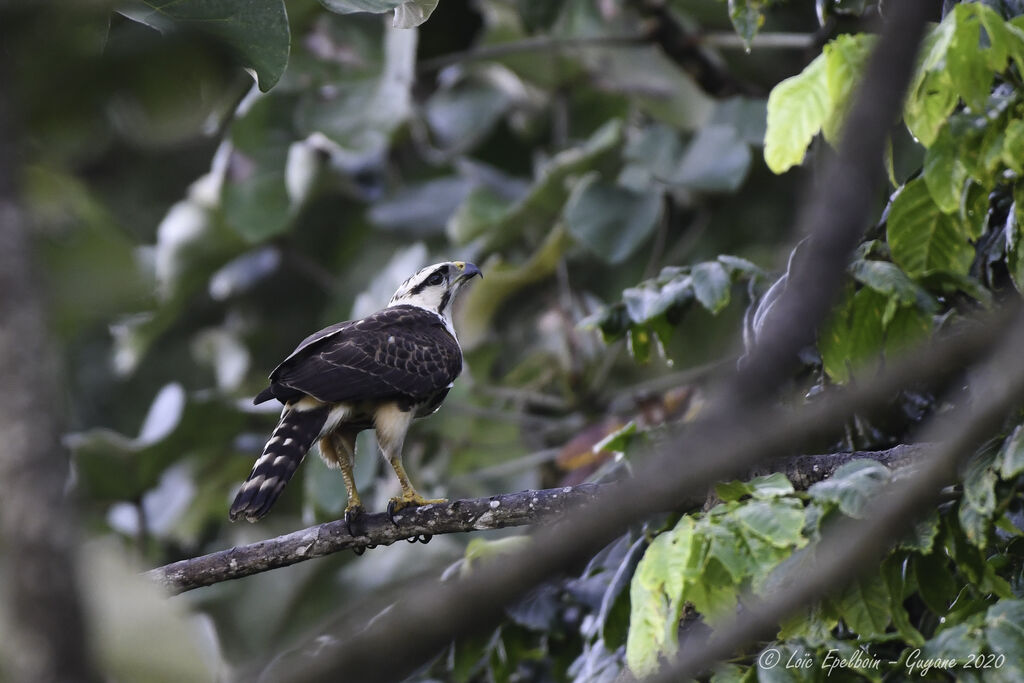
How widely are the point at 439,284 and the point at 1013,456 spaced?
10.2 ft

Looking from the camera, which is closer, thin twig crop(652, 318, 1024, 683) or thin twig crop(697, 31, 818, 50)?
thin twig crop(652, 318, 1024, 683)

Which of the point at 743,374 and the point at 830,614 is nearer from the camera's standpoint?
the point at 743,374

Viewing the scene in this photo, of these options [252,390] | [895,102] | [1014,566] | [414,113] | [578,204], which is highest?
[895,102]

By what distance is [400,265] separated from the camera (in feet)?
21.0

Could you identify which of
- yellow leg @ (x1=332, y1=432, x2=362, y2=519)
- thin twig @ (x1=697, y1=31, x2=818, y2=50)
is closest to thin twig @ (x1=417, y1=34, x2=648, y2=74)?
thin twig @ (x1=697, y1=31, x2=818, y2=50)

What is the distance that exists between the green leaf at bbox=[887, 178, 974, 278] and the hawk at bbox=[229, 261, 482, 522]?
156 cm

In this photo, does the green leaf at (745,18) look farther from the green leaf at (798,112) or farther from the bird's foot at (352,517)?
the bird's foot at (352,517)

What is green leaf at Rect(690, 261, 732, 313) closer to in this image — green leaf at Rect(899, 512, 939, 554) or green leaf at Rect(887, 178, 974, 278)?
green leaf at Rect(887, 178, 974, 278)

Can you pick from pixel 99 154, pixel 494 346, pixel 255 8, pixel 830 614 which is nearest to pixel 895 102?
pixel 99 154

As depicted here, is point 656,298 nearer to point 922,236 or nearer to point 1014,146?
point 922,236

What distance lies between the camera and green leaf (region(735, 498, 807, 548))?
7.60 ft

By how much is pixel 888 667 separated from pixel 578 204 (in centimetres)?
366

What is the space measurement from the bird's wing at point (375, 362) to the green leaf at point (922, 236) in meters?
1.78

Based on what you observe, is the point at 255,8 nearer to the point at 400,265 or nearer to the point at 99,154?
the point at 99,154
